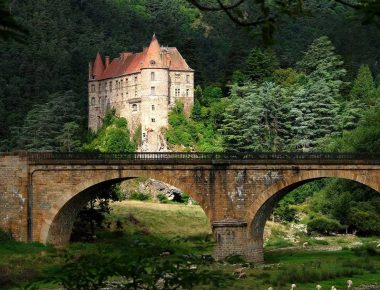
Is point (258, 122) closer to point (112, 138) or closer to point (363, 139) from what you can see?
point (112, 138)

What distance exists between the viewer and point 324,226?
245ft

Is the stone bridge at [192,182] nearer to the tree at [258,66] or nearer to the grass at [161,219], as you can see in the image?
the grass at [161,219]

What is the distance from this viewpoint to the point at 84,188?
2261 inches

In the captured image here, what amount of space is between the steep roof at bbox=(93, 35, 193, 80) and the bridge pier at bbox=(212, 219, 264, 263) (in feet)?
156

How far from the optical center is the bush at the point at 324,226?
74375mm

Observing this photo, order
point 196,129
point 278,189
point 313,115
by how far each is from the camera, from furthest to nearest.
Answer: point 196,129 → point 313,115 → point 278,189

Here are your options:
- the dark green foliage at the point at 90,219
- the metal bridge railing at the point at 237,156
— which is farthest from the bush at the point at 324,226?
the dark green foliage at the point at 90,219

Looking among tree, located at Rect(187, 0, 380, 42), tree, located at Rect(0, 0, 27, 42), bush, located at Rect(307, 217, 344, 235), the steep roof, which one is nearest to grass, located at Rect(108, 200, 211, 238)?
bush, located at Rect(307, 217, 344, 235)

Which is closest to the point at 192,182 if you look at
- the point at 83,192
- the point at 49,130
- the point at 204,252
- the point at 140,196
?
the point at 204,252

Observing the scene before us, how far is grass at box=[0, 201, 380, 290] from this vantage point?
46.7 m

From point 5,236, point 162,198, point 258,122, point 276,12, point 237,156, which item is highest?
point 258,122

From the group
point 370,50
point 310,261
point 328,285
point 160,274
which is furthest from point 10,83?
point 160,274

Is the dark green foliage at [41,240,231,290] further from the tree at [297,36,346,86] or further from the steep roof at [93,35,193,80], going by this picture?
the tree at [297,36,346,86]

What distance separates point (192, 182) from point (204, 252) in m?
4.44
